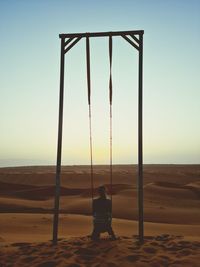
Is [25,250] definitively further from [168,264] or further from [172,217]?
[172,217]

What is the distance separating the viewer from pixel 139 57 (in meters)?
12.3

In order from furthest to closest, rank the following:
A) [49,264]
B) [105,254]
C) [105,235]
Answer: [105,235] → [105,254] → [49,264]

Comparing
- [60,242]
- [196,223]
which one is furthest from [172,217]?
[60,242]

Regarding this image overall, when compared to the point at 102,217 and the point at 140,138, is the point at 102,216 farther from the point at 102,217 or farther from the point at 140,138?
the point at 140,138

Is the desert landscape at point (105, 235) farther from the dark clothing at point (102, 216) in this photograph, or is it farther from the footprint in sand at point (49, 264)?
the dark clothing at point (102, 216)

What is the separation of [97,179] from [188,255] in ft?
135

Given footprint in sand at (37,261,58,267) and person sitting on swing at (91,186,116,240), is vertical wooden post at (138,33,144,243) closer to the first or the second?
person sitting on swing at (91,186,116,240)

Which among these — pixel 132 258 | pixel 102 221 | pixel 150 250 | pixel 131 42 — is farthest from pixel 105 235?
pixel 131 42

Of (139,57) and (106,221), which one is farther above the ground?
(139,57)

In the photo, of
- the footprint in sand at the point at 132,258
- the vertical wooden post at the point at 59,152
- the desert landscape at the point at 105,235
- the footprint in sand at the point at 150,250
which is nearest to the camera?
the footprint in sand at the point at 132,258

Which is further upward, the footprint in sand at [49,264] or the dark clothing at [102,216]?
the dark clothing at [102,216]

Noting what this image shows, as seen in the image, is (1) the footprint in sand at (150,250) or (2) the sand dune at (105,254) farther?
(1) the footprint in sand at (150,250)

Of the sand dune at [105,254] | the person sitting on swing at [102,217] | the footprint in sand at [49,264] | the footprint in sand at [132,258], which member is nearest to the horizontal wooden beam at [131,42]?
the person sitting on swing at [102,217]

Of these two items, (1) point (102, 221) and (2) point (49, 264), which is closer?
(2) point (49, 264)
